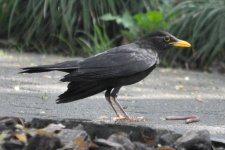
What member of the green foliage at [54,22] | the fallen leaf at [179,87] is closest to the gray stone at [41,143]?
the fallen leaf at [179,87]

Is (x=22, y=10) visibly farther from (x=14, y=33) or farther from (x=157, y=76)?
(x=157, y=76)

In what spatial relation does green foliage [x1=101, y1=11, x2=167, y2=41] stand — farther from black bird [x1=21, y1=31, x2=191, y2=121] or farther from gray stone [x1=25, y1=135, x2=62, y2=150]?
gray stone [x1=25, y1=135, x2=62, y2=150]

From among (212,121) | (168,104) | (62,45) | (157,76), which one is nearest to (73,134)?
(212,121)

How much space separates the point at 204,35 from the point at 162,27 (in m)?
0.67

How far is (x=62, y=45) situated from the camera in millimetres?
11312

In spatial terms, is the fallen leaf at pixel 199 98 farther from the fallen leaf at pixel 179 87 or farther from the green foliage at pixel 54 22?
the green foliage at pixel 54 22

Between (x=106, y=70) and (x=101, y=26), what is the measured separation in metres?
5.77

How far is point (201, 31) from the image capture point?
11.2 m

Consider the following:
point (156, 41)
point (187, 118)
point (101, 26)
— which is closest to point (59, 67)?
point (156, 41)

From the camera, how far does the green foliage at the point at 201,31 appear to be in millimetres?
10898

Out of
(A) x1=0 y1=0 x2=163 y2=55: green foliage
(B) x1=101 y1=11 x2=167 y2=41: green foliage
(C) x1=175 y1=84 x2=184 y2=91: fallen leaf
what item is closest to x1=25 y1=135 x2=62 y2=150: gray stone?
(C) x1=175 y1=84 x2=184 y2=91: fallen leaf

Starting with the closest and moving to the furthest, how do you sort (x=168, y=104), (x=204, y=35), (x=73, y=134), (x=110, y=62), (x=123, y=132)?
(x=73, y=134), (x=123, y=132), (x=110, y=62), (x=168, y=104), (x=204, y=35)

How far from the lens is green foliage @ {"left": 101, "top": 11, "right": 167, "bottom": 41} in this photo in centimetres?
1113

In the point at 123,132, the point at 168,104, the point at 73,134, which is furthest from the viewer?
the point at 168,104
